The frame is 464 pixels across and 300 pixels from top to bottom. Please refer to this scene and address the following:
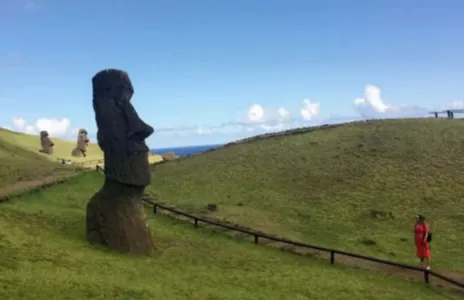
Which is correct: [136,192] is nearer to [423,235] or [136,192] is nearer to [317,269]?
[317,269]

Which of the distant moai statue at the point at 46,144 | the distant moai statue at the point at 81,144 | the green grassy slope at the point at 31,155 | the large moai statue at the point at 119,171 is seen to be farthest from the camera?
the distant moai statue at the point at 81,144

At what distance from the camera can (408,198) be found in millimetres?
29484

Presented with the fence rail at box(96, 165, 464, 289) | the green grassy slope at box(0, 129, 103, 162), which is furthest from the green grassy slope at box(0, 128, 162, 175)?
the fence rail at box(96, 165, 464, 289)

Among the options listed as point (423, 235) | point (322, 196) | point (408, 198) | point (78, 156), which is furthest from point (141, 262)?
point (78, 156)

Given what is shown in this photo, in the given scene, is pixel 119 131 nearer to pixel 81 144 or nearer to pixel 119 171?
pixel 119 171

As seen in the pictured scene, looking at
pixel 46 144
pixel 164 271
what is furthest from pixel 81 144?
pixel 164 271

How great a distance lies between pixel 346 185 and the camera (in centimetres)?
3222

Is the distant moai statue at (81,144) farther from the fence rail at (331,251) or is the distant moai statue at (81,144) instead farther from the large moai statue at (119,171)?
the large moai statue at (119,171)

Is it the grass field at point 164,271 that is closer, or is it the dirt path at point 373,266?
the grass field at point 164,271

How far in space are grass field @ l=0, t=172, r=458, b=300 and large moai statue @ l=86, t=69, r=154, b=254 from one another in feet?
2.41

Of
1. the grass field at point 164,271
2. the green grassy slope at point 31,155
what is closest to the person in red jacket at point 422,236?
the grass field at point 164,271

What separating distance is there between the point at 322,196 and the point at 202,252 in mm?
14458

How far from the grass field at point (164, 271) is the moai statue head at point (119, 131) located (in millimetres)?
2638

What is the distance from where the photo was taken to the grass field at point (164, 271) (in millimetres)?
11172
